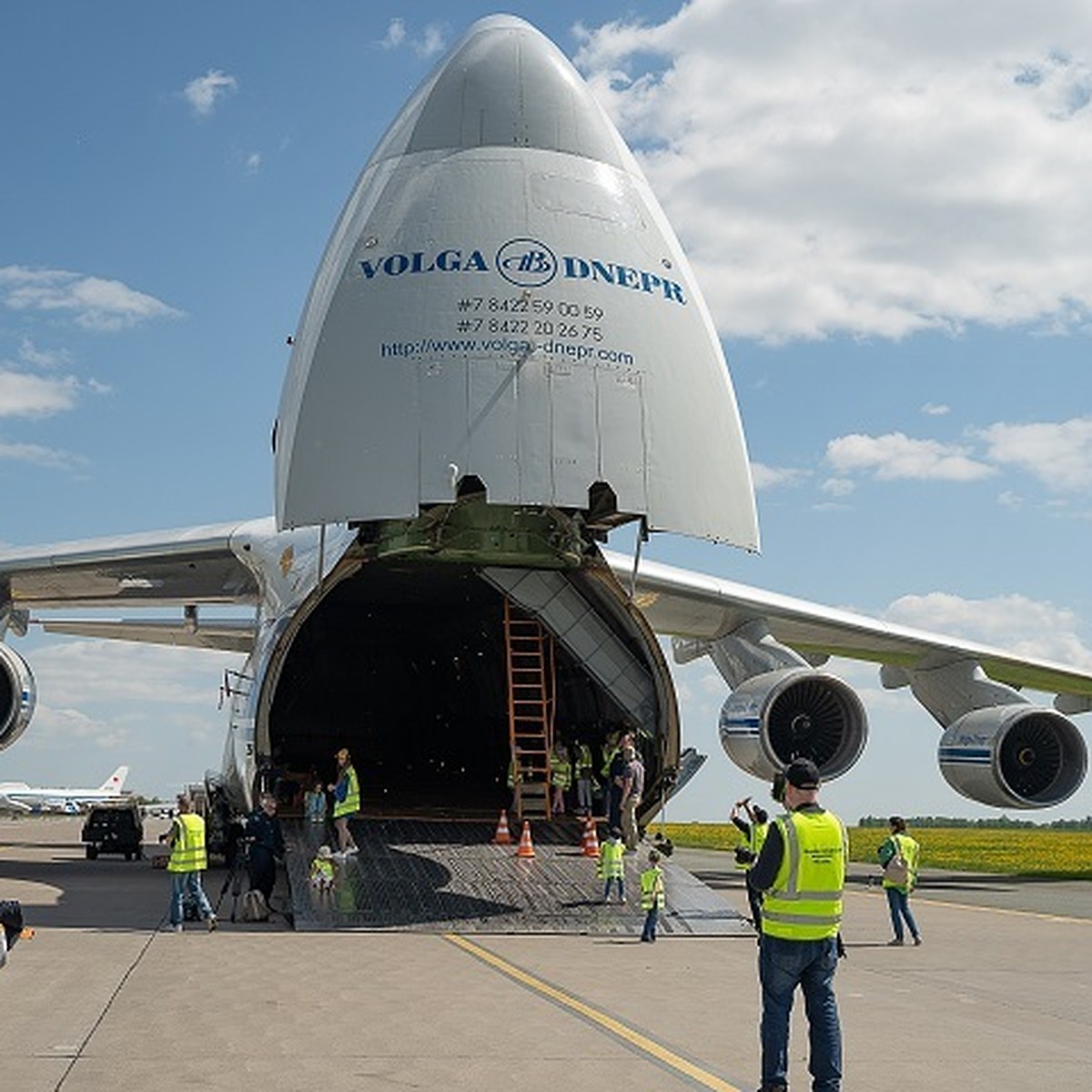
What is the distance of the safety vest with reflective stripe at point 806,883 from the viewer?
601 cm

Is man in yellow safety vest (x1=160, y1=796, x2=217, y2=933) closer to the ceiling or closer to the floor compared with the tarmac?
closer to the ceiling

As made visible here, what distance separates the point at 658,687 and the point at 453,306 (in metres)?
3.91

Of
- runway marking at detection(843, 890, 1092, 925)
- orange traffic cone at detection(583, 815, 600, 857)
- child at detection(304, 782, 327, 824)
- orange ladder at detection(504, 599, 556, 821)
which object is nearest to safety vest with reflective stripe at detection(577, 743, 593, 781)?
orange ladder at detection(504, 599, 556, 821)

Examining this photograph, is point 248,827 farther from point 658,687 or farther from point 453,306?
point 453,306

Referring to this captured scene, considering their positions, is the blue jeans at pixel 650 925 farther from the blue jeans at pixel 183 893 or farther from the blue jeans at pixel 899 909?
the blue jeans at pixel 183 893

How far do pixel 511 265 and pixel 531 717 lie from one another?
527 centimetres

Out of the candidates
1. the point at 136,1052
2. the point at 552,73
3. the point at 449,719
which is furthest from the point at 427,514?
the point at 449,719

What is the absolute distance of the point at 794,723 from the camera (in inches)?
672

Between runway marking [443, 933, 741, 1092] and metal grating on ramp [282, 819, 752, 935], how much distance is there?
39.3 inches

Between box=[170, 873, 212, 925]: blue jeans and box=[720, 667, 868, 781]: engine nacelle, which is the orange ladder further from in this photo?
box=[170, 873, 212, 925]: blue jeans

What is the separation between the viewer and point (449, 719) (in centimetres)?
2370

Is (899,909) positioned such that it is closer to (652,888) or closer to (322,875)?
(652,888)

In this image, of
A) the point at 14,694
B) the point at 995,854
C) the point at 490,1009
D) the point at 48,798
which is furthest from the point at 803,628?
the point at 48,798

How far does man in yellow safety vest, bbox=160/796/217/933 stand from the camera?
12.7m
